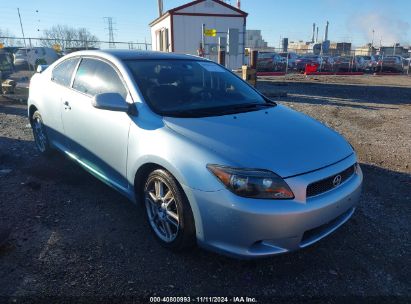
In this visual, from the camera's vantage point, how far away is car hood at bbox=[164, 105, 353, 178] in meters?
2.42

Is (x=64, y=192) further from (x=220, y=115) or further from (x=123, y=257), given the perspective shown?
(x=220, y=115)

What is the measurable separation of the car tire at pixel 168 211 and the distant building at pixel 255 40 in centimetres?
7008

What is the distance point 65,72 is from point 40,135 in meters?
Result: 1.34

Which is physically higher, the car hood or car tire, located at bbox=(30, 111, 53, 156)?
the car hood

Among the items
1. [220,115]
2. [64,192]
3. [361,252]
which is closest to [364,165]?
[361,252]

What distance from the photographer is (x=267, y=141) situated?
2.65 meters

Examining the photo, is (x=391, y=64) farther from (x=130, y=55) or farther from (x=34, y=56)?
(x=130, y=55)

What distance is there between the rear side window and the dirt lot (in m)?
1.26

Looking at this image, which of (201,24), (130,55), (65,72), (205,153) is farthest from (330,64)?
(205,153)

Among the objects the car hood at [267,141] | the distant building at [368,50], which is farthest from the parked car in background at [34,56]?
the distant building at [368,50]

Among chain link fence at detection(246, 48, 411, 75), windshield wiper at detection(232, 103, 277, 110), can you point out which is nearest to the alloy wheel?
windshield wiper at detection(232, 103, 277, 110)

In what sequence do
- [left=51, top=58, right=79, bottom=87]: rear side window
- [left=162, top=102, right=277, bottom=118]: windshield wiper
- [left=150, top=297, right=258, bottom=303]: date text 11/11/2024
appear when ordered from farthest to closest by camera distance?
[left=51, top=58, right=79, bottom=87]: rear side window, [left=162, top=102, right=277, bottom=118]: windshield wiper, [left=150, top=297, right=258, bottom=303]: date text 11/11/2024

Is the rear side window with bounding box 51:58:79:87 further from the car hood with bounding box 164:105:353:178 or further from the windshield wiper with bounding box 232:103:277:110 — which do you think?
the windshield wiper with bounding box 232:103:277:110

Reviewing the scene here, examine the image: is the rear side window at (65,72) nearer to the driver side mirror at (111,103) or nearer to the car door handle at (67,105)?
the car door handle at (67,105)
